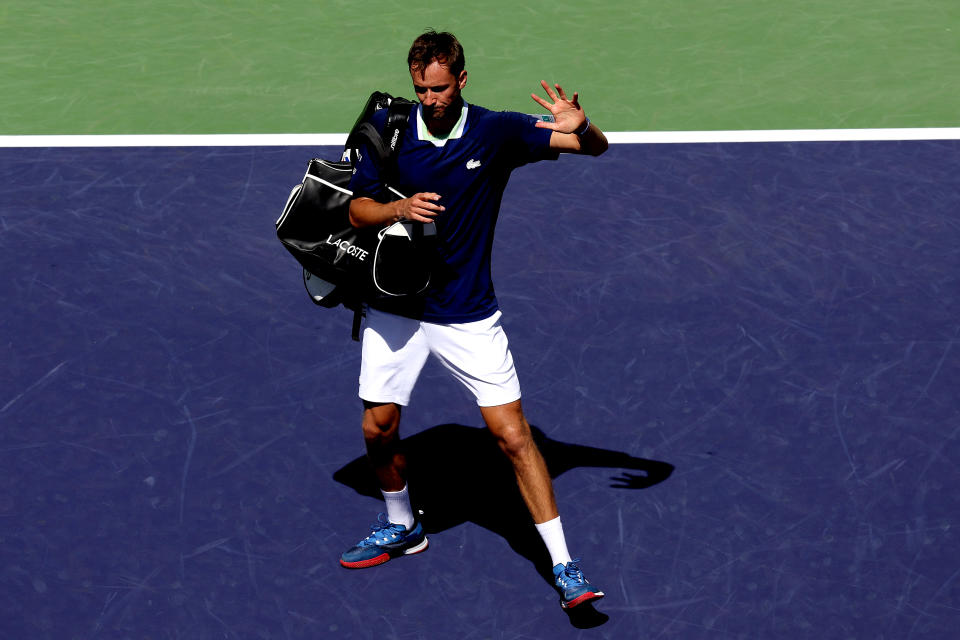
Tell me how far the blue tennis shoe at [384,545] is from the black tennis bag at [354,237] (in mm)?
1109

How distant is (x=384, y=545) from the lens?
20.8 feet

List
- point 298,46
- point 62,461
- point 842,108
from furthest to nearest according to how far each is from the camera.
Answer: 1. point 298,46
2. point 842,108
3. point 62,461

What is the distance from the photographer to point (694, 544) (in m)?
6.39

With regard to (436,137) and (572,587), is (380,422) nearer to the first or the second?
(572,587)

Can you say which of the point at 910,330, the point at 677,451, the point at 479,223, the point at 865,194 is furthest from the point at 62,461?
the point at 865,194

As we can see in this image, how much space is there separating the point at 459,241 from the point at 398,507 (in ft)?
4.66

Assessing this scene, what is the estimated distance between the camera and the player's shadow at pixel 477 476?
6680mm

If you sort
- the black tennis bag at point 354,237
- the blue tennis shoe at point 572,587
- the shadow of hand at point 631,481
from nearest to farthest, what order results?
1. the black tennis bag at point 354,237
2. the blue tennis shoe at point 572,587
3. the shadow of hand at point 631,481

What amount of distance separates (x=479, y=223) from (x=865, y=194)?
4636 mm

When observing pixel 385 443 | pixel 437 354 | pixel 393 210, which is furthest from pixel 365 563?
pixel 393 210

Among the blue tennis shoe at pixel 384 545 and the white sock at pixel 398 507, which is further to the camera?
the white sock at pixel 398 507

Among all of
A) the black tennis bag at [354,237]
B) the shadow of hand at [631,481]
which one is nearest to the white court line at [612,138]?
the shadow of hand at [631,481]

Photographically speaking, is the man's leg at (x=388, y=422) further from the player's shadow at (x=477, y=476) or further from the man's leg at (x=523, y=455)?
the man's leg at (x=523, y=455)

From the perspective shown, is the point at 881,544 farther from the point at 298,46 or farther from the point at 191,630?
the point at 298,46
